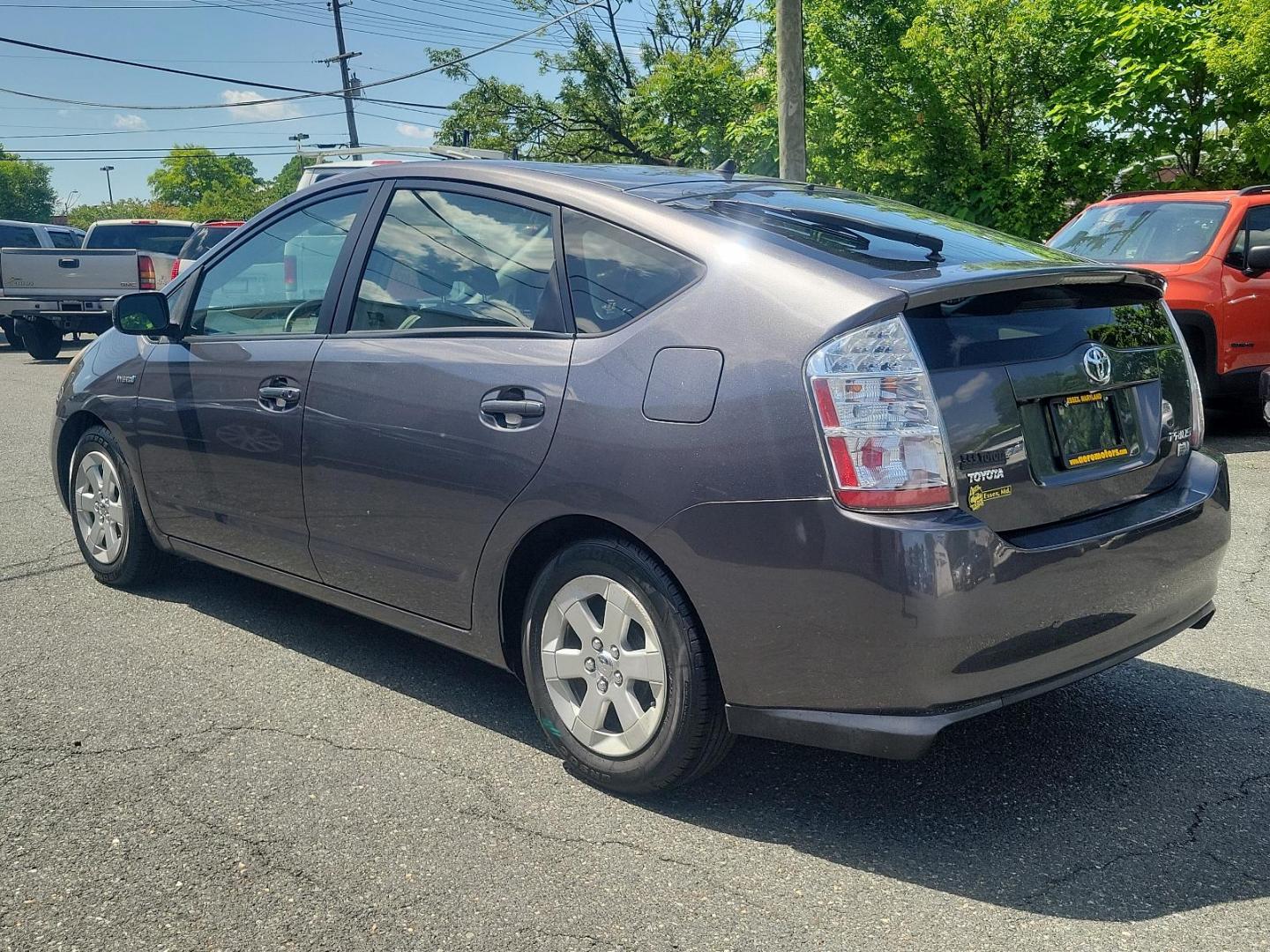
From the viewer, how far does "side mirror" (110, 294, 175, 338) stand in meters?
4.68

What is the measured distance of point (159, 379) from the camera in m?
4.79

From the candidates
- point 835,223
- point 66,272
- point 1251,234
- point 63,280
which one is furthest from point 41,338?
point 835,223

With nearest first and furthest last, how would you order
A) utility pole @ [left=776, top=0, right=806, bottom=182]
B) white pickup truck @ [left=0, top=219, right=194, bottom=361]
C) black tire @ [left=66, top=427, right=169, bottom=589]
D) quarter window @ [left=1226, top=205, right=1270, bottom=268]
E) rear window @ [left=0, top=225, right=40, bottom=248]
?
black tire @ [left=66, top=427, right=169, bottom=589] < quarter window @ [left=1226, top=205, right=1270, bottom=268] < utility pole @ [left=776, top=0, right=806, bottom=182] < white pickup truck @ [left=0, top=219, right=194, bottom=361] < rear window @ [left=0, top=225, right=40, bottom=248]

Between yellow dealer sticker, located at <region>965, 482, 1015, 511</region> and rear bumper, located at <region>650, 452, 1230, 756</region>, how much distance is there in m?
0.03

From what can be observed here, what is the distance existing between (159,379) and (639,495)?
2.54 metres

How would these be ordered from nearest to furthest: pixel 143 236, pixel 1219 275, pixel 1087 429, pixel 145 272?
1. pixel 1087 429
2. pixel 1219 275
3. pixel 145 272
4. pixel 143 236

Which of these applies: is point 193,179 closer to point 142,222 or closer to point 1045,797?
point 142,222

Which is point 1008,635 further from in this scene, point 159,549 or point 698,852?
point 159,549

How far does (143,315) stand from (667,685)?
2.72 meters

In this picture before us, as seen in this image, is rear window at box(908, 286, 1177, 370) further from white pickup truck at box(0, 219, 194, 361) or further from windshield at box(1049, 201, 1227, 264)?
white pickup truck at box(0, 219, 194, 361)

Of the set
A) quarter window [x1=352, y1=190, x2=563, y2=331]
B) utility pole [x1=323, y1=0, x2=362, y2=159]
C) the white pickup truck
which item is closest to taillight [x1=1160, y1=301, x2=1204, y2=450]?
quarter window [x1=352, y1=190, x2=563, y2=331]

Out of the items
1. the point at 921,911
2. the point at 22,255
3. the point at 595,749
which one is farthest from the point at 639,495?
the point at 22,255

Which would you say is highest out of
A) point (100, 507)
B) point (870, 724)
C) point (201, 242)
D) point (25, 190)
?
point (25, 190)

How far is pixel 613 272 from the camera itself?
3389mm
